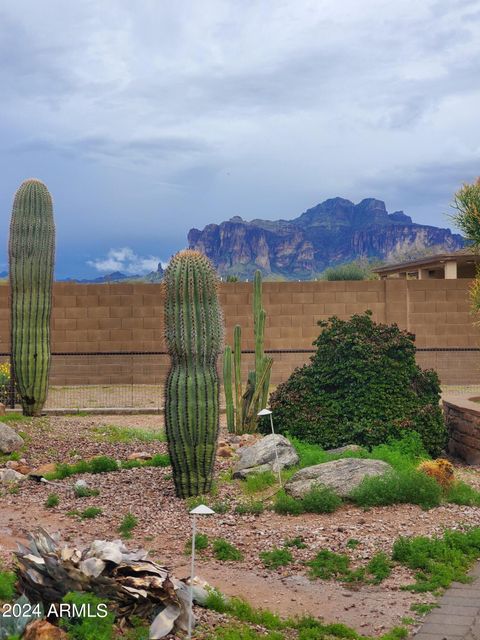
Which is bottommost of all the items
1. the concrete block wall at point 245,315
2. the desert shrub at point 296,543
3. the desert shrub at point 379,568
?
the desert shrub at point 379,568

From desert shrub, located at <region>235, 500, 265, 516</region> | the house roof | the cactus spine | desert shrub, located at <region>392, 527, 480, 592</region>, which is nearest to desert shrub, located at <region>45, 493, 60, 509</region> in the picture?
desert shrub, located at <region>235, 500, 265, 516</region>

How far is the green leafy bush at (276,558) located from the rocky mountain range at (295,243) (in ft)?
510

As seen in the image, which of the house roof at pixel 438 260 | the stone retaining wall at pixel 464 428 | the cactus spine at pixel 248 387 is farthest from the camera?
the house roof at pixel 438 260

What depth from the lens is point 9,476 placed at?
37.3ft

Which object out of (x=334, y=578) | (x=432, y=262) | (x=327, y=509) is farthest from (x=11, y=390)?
(x=432, y=262)

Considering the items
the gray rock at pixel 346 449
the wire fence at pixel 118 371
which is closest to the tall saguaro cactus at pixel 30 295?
the wire fence at pixel 118 371

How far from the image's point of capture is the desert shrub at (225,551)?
7.77 metres

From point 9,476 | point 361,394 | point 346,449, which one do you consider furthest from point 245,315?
point 9,476

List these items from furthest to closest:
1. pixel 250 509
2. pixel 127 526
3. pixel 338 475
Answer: pixel 338 475 → pixel 250 509 → pixel 127 526

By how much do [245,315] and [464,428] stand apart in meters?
10.2

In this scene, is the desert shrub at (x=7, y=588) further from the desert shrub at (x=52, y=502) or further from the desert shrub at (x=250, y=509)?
the desert shrub at (x=52, y=502)

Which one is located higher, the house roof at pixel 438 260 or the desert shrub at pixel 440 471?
the house roof at pixel 438 260

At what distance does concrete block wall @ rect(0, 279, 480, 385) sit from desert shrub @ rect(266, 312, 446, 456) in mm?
9148

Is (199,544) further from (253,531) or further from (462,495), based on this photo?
(462,495)
